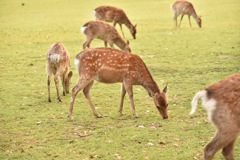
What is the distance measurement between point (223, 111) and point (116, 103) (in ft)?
13.7

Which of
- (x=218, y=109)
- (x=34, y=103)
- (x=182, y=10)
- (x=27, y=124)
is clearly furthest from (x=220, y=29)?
(x=218, y=109)

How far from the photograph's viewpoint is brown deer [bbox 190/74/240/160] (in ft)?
18.5

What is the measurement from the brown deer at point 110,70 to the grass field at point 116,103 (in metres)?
0.51

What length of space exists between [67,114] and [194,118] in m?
2.25

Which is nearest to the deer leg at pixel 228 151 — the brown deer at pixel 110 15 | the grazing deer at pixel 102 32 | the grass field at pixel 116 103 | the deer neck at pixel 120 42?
the grass field at pixel 116 103

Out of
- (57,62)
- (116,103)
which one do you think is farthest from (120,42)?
(116,103)

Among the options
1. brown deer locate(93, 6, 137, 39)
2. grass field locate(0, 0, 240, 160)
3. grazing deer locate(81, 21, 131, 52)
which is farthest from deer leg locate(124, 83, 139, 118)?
brown deer locate(93, 6, 137, 39)

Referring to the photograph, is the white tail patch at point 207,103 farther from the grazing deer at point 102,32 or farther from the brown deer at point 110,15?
the brown deer at point 110,15

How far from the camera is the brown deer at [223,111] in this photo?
5625 millimetres

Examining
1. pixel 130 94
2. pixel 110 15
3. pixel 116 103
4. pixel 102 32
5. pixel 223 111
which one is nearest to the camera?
pixel 223 111

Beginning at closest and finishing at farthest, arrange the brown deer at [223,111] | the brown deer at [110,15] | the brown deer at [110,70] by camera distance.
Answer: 1. the brown deer at [223,111]
2. the brown deer at [110,70]
3. the brown deer at [110,15]

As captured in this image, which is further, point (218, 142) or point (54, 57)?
point (54, 57)

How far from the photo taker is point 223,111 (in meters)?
5.66

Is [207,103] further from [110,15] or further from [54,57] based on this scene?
[110,15]
